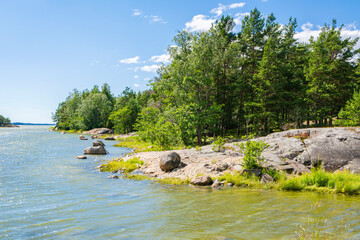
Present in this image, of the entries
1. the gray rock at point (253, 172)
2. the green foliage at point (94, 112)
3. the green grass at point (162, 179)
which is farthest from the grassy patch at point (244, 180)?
the green foliage at point (94, 112)

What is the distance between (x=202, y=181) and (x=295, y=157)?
724 centimetres

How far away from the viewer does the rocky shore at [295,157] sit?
52.0 ft

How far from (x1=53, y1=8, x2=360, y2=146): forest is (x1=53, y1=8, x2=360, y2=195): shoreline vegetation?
0.15 meters

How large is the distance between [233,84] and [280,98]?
26.1 ft

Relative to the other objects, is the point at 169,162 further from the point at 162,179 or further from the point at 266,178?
the point at 266,178

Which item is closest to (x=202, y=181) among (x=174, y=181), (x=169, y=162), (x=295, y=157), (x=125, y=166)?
Result: (x=174, y=181)

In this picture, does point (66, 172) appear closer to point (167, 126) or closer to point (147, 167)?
point (147, 167)

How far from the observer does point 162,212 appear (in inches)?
395

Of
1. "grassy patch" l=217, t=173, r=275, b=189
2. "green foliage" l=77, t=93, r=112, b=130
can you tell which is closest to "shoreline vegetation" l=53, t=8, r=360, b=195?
"grassy patch" l=217, t=173, r=275, b=189

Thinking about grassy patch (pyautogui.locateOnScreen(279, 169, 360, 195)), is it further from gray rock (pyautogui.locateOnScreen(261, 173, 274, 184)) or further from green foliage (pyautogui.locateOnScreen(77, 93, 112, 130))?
green foliage (pyautogui.locateOnScreen(77, 93, 112, 130))

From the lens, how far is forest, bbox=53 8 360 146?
31.5m

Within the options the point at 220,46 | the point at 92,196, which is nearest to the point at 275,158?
the point at 92,196

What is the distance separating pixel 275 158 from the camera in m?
16.8

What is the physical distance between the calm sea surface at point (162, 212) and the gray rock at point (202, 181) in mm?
958
